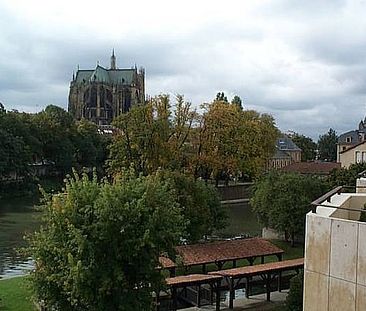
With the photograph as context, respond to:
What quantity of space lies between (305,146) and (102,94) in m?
49.0

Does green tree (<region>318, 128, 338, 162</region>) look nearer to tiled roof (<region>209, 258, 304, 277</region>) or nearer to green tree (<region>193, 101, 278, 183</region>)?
green tree (<region>193, 101, 278, 183</region>)

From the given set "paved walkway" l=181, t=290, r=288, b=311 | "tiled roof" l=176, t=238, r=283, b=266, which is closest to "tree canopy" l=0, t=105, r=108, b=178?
"tiled roof" l=176, t=238, r=283, b=266

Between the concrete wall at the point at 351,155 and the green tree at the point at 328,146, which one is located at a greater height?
the green tree at the point at 328,146

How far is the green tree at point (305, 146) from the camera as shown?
415ft

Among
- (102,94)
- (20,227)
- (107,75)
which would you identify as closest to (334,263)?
(20,227)

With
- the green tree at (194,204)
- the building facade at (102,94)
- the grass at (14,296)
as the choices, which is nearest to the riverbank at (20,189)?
the green tree at (194,204)

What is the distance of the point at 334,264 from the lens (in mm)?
11203

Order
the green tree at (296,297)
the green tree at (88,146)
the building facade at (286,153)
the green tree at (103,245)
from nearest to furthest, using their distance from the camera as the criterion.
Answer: the green tree at (103,245), the green tree at (296,297), the green tree at (88,146), the building facade at (286,153)

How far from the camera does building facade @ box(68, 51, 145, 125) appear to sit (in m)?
138

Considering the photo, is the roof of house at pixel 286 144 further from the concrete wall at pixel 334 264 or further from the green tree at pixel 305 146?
the concrete wall at pixel 334 264

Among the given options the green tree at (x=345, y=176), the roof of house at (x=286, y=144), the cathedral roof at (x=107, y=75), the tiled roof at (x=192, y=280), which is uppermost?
the cathedral roof at (x=107, y=75)

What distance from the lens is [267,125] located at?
227 feet

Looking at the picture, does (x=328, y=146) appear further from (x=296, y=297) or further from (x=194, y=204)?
(x=296, y=297)

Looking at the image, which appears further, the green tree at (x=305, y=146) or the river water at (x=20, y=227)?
the green tree at (x=305, y=146)
